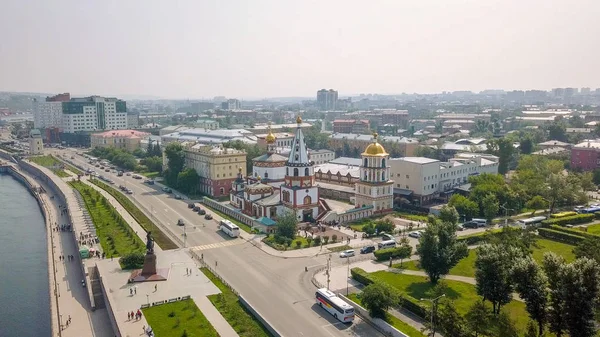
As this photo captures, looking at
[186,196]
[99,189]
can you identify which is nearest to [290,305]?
[186,196]

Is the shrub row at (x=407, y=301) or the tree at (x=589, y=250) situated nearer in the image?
the shrub row at (x=407, y=301)

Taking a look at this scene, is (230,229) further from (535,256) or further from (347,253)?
(535,256)

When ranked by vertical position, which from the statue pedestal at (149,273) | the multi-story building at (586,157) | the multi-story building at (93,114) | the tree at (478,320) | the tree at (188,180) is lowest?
the statue pedestal at (149,273)

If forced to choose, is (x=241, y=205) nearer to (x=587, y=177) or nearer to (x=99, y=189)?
(x=99, y=189)

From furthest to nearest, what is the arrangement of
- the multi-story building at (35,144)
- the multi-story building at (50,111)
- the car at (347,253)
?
the multi-story building at (50,111) → the multi-story building at (35,144) → the car at (347,253)

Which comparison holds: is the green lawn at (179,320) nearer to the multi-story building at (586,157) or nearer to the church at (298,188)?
the church at (298,188)

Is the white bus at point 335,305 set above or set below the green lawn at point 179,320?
above

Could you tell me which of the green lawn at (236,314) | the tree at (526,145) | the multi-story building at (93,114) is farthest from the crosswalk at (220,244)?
the multi-story building at (93,114)
